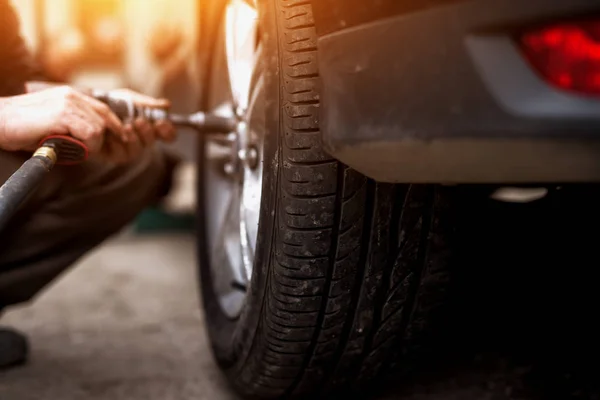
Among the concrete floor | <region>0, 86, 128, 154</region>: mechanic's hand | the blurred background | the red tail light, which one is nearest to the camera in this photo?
the red tail light

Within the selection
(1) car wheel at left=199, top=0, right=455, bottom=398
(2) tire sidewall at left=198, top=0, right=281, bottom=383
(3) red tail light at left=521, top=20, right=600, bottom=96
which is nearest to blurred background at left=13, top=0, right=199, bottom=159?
(2) tire sidewall at left=198, top=0, right=281, bottom=383

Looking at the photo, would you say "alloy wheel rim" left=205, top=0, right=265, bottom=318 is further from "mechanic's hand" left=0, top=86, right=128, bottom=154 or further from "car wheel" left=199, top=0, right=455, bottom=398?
"mechanic's hand" left=0, top=86, right=128, bottom=154

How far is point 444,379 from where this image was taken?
110cm

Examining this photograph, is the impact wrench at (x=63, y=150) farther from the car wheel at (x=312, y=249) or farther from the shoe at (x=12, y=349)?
the shoe at (x=12, y=349)

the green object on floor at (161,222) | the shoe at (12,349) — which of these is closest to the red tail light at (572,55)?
the shoe at (12,349)

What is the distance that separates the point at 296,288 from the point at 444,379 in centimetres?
42

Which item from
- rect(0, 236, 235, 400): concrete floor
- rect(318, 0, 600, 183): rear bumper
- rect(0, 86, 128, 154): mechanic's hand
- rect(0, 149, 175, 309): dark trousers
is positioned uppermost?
rect(318, 0, 600, 183): rear bumper

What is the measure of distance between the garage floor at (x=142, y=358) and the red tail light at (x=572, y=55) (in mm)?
662

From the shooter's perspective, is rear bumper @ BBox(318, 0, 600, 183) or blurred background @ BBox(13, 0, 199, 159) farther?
blurred background @ BBox(13, 0, 199, 159)

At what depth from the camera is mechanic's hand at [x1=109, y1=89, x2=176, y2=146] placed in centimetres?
124

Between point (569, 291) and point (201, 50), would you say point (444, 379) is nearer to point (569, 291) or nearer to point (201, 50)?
point (569, 291)

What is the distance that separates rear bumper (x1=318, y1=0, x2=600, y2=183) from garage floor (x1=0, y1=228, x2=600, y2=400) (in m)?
0.56

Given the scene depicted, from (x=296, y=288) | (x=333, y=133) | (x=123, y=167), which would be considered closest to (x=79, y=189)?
(x=123, y=167)

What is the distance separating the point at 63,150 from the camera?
1.00 meters
